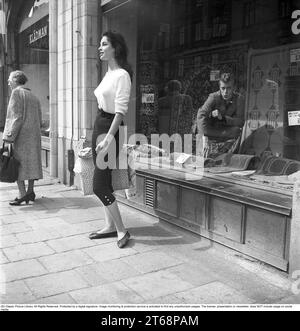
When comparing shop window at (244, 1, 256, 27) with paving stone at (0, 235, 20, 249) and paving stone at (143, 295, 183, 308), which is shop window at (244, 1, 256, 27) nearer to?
paving stone at (143, 295, 183, 308)

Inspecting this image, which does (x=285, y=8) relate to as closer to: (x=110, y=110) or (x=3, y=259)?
(x=110, y=110)

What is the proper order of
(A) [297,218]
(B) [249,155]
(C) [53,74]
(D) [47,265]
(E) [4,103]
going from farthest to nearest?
(E) [4,103] → (C) [53,74] → (B) [249,155] → (D) [47,265] → (A) [297,218]

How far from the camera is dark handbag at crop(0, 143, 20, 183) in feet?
17.7

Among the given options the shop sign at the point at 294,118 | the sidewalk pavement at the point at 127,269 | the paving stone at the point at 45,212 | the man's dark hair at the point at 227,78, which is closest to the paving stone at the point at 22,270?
the sidewalk pavement at the point at 127,269

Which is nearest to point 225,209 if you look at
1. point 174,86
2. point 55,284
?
point 55,284

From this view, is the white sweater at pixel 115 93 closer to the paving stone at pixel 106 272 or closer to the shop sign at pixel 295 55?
the paving stone at pixel 106 272

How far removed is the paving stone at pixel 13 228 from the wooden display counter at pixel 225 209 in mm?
1331

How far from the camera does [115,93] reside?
3814 mm

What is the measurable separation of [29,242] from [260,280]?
2.23m

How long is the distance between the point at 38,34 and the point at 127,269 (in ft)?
22.2

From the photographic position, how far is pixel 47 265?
367 cm

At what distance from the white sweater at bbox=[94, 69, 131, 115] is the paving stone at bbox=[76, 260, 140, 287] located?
132 centimetres

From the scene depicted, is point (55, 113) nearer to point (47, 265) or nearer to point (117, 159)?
point (117, 159)

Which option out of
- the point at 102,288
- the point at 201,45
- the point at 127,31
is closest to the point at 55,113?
the point at 127,31
